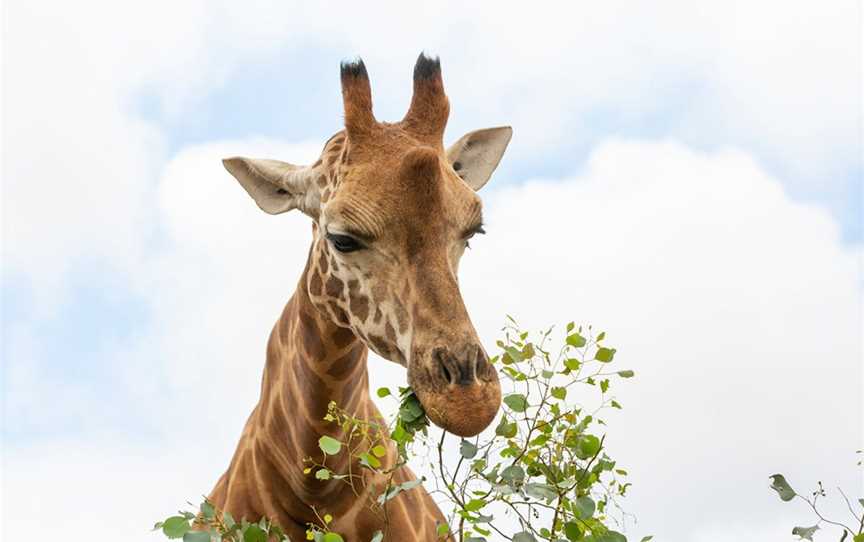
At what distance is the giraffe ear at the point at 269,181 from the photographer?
23.1ft

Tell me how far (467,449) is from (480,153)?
117 inches

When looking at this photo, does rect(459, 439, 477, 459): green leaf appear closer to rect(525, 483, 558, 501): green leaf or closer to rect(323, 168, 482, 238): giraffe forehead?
rect(525, 483, 558, 501): green leaf

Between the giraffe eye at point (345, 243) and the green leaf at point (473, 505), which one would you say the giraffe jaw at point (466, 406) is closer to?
the green leaf at point (473, 505)

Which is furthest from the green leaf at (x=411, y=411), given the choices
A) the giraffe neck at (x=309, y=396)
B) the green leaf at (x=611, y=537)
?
the giraffe neck at (x=309, y=396)

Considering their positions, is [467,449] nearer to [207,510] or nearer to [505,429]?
[505,429]

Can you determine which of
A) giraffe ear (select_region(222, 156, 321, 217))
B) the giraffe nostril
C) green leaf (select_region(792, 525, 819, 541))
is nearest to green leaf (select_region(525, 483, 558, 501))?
the giraffe nostril

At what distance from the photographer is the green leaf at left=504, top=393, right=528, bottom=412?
5609 mm

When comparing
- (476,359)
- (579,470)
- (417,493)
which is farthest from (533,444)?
(417,493)

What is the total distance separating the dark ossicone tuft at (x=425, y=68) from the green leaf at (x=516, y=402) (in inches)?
83.8

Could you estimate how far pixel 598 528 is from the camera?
5.50 m

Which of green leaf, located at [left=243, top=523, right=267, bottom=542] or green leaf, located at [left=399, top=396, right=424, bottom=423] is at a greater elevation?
green leaf, located at [left=399, top=396, right=424, bottom=423]

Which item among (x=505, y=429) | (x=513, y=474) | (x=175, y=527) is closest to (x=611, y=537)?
(x=513, y=474)

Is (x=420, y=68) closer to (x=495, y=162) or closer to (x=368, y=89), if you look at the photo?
(x=368, y=89)

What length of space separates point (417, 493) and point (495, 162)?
7.75 feet
